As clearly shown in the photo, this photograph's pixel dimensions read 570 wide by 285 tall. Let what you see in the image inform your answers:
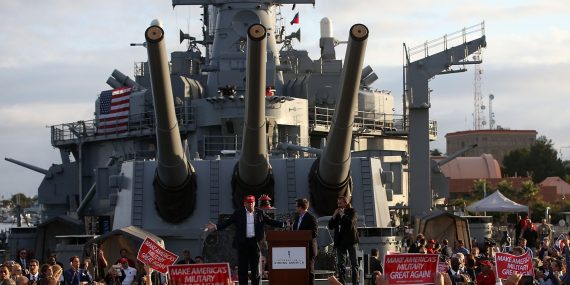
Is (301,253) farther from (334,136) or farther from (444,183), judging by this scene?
(444,183)

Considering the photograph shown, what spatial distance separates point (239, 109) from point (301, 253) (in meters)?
11.3

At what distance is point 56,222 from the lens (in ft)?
76.4

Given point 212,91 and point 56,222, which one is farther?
point 212,91

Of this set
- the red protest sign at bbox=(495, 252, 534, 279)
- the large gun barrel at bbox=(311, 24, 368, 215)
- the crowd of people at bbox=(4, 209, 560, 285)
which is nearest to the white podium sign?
the crowd of people at bbox=(4, 209, 560, 285)

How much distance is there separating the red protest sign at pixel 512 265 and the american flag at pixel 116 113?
52.3ft

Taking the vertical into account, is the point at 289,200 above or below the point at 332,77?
below

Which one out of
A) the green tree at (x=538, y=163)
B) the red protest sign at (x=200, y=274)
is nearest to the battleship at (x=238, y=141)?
the red protest sign at (x=200, y=274)

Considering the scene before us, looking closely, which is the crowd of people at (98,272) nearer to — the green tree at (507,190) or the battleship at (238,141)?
the battleship at (238,141)

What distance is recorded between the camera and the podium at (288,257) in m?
12.2

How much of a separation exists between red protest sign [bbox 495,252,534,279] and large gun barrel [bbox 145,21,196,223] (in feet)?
16.1

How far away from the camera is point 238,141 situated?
78.0ft

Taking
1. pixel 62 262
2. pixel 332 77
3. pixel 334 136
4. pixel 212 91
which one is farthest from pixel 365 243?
pixel 332 77

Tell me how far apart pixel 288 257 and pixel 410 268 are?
4.34ft

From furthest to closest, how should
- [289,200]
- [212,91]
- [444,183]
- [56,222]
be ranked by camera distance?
[444,183] → [212,91] → [56,222] → [289,200]
